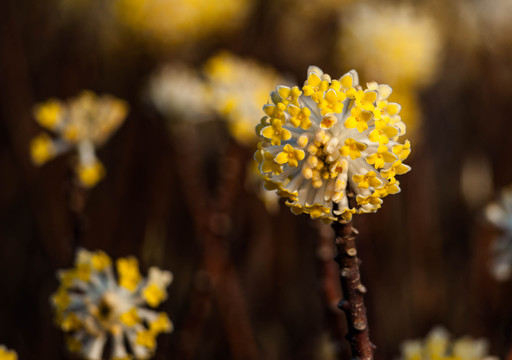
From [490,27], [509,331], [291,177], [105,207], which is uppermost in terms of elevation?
[490,27]

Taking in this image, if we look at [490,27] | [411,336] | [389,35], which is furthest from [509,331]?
[490,27]

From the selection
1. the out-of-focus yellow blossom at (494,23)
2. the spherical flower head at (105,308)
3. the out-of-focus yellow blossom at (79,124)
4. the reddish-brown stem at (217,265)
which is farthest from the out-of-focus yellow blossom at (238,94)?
the out-of-focus yellow blossom at (494,23)

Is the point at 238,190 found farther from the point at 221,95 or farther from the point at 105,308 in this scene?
the point at 105,308

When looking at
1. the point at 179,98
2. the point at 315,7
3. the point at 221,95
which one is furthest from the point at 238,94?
the point at 315,7

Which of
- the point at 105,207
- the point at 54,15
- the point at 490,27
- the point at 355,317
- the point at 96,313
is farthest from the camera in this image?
the point at 54,15

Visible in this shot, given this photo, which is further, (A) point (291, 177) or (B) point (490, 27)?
(B) point (490, 27)

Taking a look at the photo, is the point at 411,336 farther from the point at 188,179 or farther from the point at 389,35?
the point at 389,35

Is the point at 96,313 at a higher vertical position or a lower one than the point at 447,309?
higher
